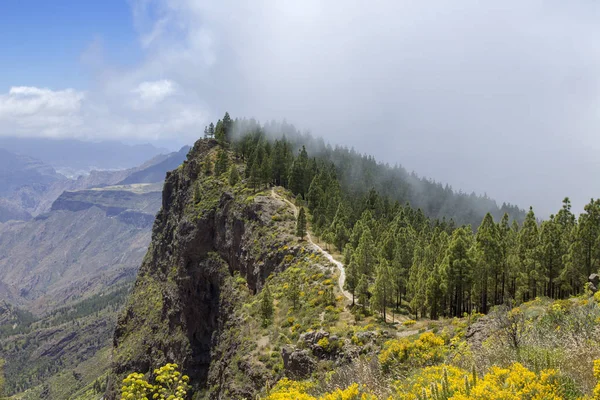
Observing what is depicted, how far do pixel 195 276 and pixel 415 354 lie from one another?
8421 cm

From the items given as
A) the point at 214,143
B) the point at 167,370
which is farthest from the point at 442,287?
the point at 214,143

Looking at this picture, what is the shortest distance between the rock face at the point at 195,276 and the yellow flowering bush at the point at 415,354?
5172cm

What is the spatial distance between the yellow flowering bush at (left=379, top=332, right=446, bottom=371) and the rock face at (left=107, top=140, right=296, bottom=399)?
51.7 m

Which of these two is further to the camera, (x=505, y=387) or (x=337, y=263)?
(x=337, y=263)

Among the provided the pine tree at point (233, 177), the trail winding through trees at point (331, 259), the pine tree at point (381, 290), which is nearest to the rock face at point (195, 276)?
the pine tree at point (233, 177)

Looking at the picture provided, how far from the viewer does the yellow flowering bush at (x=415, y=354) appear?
22000 millimetres

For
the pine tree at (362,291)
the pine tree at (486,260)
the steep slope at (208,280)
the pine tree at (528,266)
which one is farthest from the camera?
the steep slope at (208,280)

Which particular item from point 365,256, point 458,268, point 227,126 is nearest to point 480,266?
point 458,268

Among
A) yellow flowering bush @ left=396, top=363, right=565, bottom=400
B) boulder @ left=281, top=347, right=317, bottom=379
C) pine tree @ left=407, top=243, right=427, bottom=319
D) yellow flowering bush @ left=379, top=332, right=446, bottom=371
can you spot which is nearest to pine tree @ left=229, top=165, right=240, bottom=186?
pine tree @ left=407, top=243, right=427, bottom=319

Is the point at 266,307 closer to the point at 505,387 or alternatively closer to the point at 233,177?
the point at 505,387

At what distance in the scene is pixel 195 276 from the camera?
324 feet

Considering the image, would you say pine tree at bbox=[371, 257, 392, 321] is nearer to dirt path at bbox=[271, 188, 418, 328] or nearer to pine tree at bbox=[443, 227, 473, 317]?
dirt path at bbox=[271, 188, 418, 328]

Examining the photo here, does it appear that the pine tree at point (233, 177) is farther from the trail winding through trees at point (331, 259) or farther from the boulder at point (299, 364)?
the boulder at point (299, 364)

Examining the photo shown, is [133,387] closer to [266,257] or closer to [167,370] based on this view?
[167,370]
